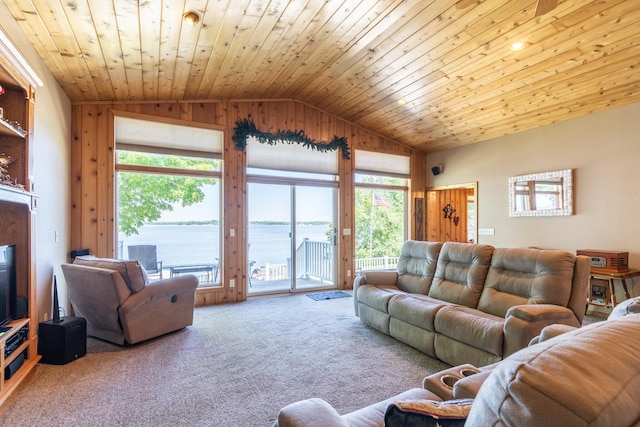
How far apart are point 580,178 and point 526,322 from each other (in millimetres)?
3383

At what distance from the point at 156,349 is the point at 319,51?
12.3 feet

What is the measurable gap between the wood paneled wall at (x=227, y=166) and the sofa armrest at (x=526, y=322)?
12.7ft

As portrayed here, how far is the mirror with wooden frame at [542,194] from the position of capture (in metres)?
4.73

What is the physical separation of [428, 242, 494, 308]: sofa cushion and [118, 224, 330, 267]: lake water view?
2.79 m

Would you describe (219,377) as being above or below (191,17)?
below

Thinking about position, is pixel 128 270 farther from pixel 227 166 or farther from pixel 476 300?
pixel 476 300

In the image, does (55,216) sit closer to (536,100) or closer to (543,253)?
(543,253)

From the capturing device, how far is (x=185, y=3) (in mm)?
Answer: 2629

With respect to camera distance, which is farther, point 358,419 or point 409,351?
point 409,351

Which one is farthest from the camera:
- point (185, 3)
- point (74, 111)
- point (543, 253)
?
point (74, 111)

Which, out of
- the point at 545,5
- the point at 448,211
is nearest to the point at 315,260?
the point at 448,211

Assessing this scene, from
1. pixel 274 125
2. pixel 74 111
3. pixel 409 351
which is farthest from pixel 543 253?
pixel 74 111

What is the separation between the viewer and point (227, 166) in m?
5.20

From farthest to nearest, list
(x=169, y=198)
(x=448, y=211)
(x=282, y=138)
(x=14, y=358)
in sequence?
(x=448, y=211) → (x=282, y=138) → (x=169, y=198) → (x=14, y=358)
